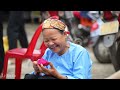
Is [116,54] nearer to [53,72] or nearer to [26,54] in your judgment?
[26,54]

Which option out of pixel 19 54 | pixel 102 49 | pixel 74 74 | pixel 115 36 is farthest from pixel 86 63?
pixel 102 49

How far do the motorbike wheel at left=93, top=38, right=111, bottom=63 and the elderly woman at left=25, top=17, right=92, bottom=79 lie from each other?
229 cm

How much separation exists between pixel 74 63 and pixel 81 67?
8 centimetres

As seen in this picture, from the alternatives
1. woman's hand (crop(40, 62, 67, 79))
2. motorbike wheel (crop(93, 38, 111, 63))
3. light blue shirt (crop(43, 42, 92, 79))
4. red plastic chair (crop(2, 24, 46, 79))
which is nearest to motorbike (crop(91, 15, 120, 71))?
motorbike wheel (crop(93, 38, 111, 63))

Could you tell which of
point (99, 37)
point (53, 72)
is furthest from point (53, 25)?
point (99, 37)

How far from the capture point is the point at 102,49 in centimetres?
536

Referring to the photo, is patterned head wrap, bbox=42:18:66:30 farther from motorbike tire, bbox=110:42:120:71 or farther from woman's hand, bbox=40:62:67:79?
motorbike tire, bbox=110:42:120:71

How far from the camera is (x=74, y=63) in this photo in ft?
9.77

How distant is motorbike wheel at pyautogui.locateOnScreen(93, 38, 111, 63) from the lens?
533cm
